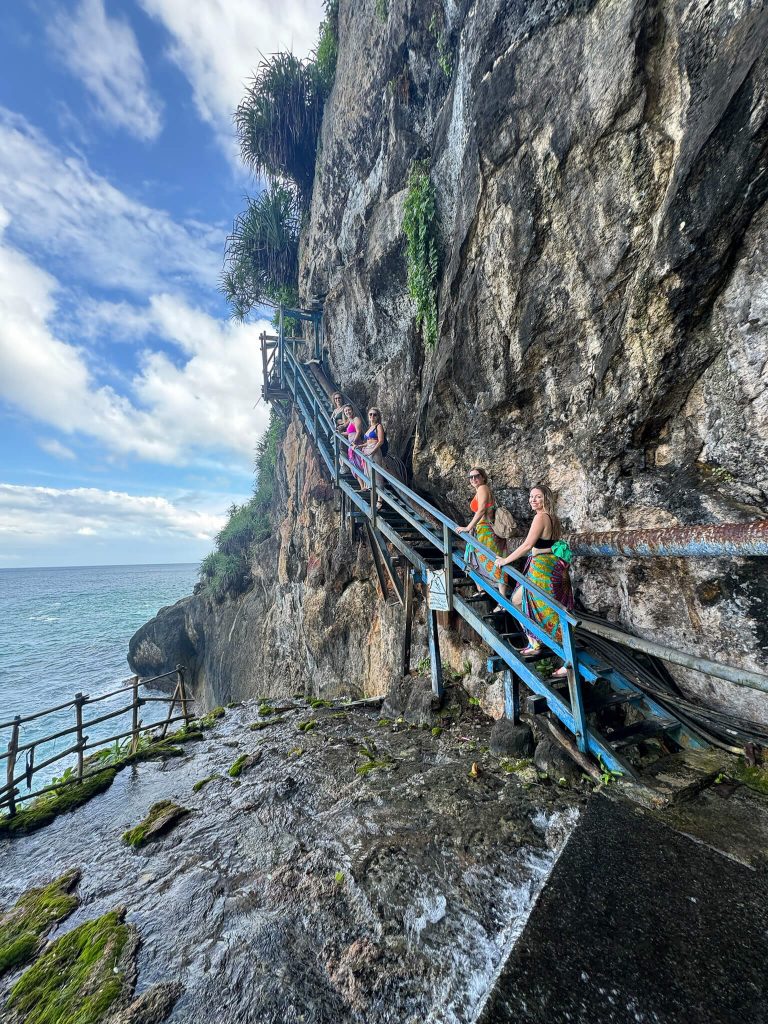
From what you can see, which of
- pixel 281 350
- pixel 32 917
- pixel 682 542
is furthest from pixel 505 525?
pixel 281 350

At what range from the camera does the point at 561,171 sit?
4812 mm

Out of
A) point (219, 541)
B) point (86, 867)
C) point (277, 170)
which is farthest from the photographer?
point (219, 541)

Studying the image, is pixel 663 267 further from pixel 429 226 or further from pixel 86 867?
pixel 86 867

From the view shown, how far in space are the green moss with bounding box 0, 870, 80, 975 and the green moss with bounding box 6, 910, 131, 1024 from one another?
0.88ft

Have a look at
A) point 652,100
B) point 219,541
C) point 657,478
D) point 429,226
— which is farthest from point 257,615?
point 652,100

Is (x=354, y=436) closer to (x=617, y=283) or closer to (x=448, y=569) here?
(x=448, y=569)

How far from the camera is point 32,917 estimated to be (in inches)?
132

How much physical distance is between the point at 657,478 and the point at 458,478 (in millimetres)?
3223

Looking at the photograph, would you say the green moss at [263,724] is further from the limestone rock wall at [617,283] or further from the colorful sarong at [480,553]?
the limestone rock wall at [617,283]

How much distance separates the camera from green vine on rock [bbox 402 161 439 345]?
7.18m

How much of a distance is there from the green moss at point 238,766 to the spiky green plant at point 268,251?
47.1ft

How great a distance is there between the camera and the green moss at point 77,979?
7.71 feet

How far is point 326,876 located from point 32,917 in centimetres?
243

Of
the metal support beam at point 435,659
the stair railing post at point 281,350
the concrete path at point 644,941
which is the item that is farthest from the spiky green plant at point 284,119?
the concrete path at point 644,941
